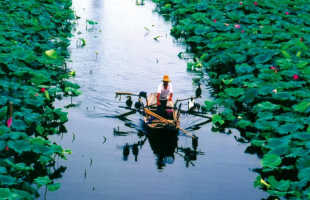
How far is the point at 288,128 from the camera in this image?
10422 millimetres

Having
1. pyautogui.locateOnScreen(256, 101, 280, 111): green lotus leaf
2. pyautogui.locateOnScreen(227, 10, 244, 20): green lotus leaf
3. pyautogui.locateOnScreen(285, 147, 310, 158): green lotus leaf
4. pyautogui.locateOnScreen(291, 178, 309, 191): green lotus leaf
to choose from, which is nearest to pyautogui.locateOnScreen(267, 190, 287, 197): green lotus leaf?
pyautogui.locateOnScreen(291, 178, 309, 191): green lotus leaf

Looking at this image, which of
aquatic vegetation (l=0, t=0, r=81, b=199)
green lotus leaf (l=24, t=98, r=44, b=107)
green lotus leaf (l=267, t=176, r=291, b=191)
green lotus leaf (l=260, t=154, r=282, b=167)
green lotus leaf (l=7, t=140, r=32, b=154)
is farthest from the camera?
green lotus leaf (l=24, t=98, r=44, b=107)

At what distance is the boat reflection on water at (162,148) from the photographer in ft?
34.9

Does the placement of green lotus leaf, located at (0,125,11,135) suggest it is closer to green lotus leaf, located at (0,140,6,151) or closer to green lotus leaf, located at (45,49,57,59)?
green lotus leaf, located at (0,140,6,151)

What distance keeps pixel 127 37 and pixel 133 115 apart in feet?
28.8

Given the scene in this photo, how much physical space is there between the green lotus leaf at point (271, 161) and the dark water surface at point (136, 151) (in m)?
0.53

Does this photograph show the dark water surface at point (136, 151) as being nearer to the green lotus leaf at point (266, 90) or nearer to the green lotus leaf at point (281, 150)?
the green lotus leaf at point (281, 150)

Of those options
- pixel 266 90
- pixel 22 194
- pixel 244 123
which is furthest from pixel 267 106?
pixel 22 194

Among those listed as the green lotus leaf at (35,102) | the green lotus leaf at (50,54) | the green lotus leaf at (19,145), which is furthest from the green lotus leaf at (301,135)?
the green lotus leaf at (50,54)

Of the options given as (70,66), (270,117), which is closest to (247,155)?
(270,117)

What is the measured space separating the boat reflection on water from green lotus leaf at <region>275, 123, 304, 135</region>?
5.68 feet

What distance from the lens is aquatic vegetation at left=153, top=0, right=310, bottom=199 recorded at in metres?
9.55

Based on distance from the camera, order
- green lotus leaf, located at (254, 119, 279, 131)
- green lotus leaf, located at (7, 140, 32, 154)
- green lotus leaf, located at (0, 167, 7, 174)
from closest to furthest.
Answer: green lotus leaf, located at (0, 167, 7, 174)
green lotus leaf, located at (7, 140, 32, 154)
green lotus leaf, located at (254, 119, 279, 131)

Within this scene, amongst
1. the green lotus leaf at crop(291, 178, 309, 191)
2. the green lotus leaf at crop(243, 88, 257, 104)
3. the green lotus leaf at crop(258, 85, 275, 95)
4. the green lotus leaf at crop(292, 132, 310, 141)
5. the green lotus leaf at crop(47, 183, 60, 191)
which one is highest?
the green lotus leaf at crop(258, 85, 275, 95)
